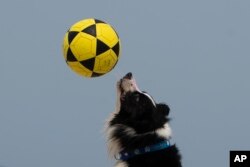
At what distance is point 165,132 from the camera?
10.8 feet

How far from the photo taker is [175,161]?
328 centimetres

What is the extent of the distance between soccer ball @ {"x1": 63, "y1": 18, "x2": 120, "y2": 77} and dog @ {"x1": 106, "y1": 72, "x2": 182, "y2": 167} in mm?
231

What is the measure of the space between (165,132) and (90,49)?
0.86 meters

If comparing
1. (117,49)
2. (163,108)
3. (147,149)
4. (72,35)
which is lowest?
(147,149)

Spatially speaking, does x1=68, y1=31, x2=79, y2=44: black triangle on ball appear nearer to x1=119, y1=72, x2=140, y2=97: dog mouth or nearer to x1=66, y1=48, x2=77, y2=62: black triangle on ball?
x1=66, y1=48, x2=77, y2=62: black triangle on ball

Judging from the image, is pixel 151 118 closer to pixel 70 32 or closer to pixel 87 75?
pixel 87 75

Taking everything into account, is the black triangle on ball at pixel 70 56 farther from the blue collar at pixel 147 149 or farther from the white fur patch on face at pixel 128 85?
the blue collar at pixel 147 149

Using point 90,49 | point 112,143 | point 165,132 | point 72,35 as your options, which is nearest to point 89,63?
point 90,49

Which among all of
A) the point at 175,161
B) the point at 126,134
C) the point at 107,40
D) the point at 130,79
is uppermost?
the point at 107,40

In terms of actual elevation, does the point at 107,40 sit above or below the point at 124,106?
above

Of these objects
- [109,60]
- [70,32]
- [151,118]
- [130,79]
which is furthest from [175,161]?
[70,32]

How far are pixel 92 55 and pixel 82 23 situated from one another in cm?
32

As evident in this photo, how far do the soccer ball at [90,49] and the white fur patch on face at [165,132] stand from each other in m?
0.68

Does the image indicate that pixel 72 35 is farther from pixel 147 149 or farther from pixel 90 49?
pixel 147 149
